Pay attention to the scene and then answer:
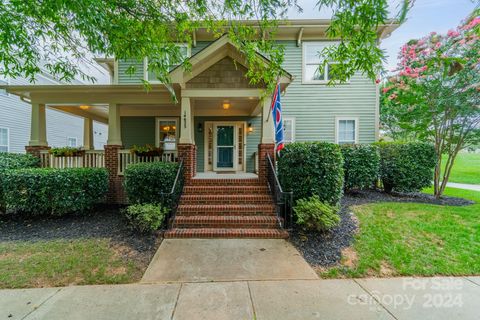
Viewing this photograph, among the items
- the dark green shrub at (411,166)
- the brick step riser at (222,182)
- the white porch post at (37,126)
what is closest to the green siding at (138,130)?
the white porch post at (37,126)

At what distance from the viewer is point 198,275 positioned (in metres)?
3.19

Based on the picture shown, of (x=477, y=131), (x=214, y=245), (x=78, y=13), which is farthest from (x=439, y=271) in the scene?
(x=78, y=13)

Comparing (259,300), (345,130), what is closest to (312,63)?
(345,130)

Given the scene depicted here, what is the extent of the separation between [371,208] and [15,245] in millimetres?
8253

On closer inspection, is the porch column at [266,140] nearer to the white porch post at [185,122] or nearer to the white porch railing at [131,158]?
the white porch post at [185,122]

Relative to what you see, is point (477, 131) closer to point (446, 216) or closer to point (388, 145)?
point (388, 145)

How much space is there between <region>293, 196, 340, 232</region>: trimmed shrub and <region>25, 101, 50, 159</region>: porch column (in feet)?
26.9

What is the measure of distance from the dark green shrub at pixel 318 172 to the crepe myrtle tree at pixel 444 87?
4433mm

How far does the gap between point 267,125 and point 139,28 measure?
3795mm

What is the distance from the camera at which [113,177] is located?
6.70m

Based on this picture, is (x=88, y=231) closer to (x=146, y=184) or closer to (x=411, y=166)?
(x=146, y=184)

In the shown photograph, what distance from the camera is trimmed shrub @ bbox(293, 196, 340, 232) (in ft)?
14.1

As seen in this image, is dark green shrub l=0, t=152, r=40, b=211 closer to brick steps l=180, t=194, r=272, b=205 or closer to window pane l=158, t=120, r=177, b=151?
window pane l=158, t=120, r=177, b=151

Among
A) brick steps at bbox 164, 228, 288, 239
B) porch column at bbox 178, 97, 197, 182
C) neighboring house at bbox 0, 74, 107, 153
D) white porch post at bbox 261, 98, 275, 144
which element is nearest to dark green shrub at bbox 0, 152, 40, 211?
neighboring house at bbox 0, 74, 107, 153
